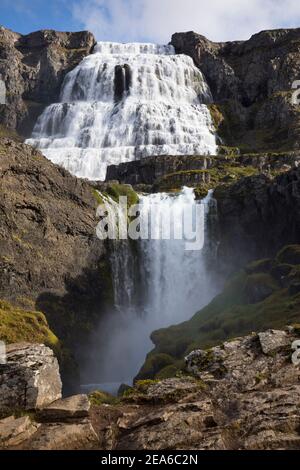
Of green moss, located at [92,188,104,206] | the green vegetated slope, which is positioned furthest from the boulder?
green moss, located at [92,188,104,206]

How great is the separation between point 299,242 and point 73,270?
22.6 m

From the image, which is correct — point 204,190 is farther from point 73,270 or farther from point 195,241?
point 73,270

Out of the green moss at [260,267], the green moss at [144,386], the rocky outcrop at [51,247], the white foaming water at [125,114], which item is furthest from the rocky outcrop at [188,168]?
the green moss at [144,386]

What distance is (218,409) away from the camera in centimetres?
1567

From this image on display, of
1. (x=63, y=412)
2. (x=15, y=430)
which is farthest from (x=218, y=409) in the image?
(x=15, y=430)

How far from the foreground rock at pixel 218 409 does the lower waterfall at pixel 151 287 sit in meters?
28.6

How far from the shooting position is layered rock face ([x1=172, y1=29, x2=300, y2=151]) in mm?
102438

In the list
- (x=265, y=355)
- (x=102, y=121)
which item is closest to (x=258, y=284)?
(x=265, y=355)

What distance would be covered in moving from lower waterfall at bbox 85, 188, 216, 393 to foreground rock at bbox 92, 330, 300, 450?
2864 centimetres

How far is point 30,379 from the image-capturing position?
617 inches

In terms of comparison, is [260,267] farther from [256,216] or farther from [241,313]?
[256,216]

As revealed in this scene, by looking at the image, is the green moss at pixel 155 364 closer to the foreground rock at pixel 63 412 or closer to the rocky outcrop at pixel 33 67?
the foreground rock at pixel 63 412

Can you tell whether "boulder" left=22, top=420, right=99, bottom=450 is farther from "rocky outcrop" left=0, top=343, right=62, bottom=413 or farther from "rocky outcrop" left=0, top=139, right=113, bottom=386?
"rocky outcrop" left=0, top=139, right=113, bottom=386
